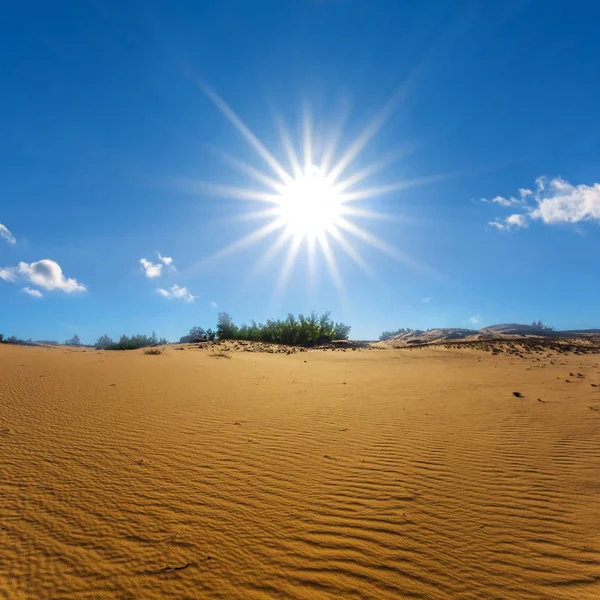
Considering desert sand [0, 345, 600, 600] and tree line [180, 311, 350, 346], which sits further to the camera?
tree line [180, 311, 350, 346]

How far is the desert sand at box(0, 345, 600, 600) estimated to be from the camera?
221 cm

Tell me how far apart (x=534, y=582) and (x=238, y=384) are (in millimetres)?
7261

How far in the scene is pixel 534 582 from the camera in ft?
7.59

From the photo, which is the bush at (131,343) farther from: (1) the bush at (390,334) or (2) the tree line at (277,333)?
(1) the bush at (390,334)

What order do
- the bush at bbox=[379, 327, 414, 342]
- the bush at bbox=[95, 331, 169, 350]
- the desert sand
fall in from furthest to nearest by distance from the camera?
the bush at bbox=[379, 327, 414, 342] < the bush at bbox=[95, 331, 169, 350] < the desert sand

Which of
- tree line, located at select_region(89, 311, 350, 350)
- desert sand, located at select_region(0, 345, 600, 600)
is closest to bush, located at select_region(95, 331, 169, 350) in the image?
tree line, located at select_region(89, 311, 350, 350)

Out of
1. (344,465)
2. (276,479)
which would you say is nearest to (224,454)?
(276,479)

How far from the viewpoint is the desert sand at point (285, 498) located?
2215mm

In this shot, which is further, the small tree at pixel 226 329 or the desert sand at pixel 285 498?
the small tree at pixel 226 329

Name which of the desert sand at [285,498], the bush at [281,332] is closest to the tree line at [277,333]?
the bush at [281,332]

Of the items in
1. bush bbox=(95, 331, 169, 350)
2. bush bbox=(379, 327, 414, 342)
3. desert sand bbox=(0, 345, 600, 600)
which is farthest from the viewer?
bush bbox=(379, 327, 414, 342)

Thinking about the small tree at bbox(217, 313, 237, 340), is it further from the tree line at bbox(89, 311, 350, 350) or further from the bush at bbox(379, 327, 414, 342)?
the bush at bbox(379, 327, 414, 342)

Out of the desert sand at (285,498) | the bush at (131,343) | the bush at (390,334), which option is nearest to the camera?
the desert sand at (285,498)

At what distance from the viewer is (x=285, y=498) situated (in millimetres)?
3182
